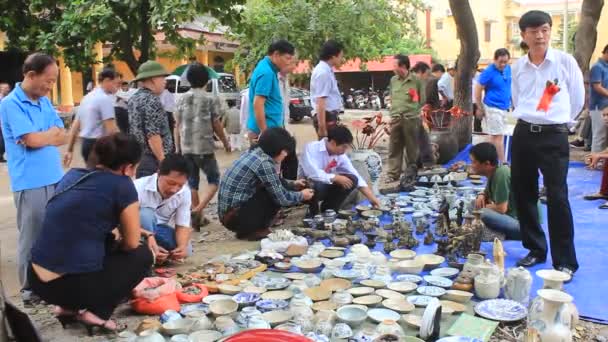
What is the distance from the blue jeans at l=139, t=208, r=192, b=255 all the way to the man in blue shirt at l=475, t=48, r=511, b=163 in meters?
3.74

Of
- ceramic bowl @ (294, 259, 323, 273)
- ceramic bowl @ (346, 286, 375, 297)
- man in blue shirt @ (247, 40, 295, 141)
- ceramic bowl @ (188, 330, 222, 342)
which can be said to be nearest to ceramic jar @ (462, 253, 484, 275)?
ceramic bowl @ (346, 286, 375, 297)

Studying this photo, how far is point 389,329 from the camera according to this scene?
7.66ft

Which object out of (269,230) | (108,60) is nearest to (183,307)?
(269,230)

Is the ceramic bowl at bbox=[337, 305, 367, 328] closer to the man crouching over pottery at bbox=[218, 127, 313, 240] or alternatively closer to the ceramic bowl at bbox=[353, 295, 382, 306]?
the ceramic bowl at bbox=[353, 295, 382, 306]

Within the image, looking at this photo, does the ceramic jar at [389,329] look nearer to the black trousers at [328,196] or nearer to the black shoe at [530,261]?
the black shoe at [530,261]

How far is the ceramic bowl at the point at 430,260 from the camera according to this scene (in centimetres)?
327

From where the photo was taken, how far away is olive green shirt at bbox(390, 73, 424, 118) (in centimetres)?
587

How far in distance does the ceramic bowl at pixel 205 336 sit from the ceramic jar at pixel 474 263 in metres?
1.34

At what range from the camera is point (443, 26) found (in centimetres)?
2852

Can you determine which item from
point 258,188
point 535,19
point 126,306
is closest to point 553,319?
point 535,19

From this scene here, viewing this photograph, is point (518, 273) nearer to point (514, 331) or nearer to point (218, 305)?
point (514, 331)

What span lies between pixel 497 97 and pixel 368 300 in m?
3.75

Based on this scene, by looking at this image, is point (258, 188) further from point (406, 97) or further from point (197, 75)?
point (406, 97)

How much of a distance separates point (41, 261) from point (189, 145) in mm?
2121
